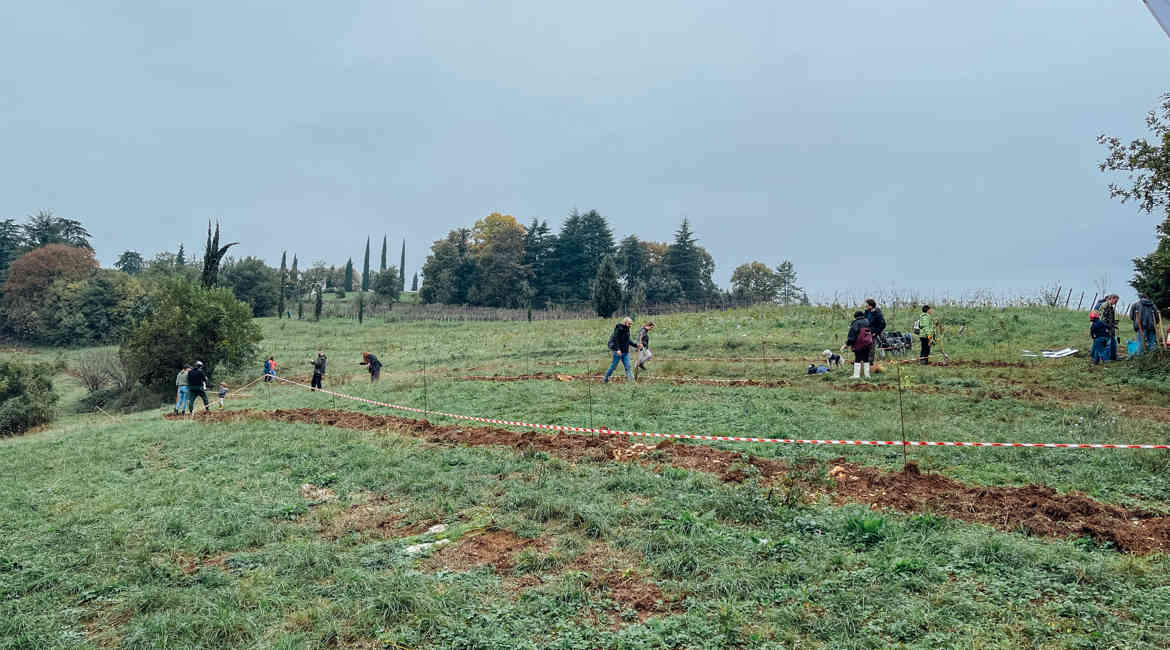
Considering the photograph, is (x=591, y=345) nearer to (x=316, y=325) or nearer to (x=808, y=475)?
(x=808, y=475)

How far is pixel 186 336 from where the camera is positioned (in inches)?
1200

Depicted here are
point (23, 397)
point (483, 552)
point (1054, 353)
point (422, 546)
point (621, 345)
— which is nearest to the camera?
point (483, 552)

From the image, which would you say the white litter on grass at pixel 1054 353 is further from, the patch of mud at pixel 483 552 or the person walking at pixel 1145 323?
the patch of mud at pixel 483 552

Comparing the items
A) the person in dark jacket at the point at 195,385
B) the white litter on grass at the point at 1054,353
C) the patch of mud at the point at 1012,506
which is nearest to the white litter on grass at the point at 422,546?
the patch of mud at the point at 1012,506

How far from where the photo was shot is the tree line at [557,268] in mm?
71312

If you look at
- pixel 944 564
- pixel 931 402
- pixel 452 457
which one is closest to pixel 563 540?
pixel 944 564

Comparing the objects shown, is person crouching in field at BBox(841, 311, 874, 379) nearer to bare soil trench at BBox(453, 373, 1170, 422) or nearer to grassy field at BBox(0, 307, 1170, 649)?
bare soil trench at BBox(453, 373, 1170, 422)

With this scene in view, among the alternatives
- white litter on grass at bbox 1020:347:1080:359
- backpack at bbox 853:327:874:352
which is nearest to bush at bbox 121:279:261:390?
backpack at bbox 853:327:874:352

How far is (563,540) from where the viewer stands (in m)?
5.74

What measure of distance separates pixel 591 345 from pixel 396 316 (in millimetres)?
39769

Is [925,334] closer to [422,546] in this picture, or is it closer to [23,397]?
[422,546]

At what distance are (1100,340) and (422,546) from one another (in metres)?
18.3

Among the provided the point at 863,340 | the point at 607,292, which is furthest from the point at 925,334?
the point at 607,292

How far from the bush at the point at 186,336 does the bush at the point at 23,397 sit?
3567 mm
